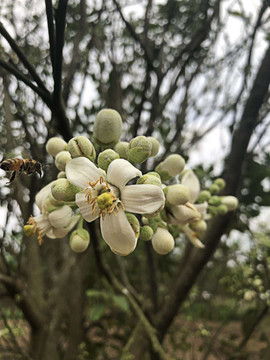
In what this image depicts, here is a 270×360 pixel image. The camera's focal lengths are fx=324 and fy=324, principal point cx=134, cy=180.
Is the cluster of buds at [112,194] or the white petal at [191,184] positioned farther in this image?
the white petal at [191,184]

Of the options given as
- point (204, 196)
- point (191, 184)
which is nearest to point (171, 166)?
point (191, 184)

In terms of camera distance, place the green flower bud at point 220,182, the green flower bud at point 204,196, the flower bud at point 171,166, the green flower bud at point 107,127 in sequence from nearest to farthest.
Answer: the green flower bud at point 107,127
the flower bud at point 171,166
the green flower bud at point 204,196
the green flower bud at point 220,182

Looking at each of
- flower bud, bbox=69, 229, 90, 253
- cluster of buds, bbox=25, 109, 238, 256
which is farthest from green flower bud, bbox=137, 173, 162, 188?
flower bud, bbox=69, 229, 90, 253

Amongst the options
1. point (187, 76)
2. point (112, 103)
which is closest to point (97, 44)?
point (112, 103)

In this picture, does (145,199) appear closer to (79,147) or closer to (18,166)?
(79,147)

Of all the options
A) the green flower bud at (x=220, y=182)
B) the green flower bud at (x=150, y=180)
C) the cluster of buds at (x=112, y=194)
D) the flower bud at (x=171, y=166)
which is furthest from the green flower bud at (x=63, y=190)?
the green flower bud at (x=220, y=182)

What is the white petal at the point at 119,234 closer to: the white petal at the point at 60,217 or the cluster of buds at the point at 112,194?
the cluster of buds at the point at 112,194

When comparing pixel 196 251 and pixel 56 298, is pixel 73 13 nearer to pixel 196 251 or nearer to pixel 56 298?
pixel 196 251
